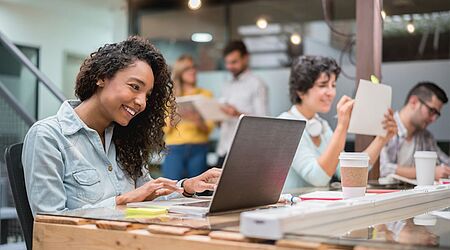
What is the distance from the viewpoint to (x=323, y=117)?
11.3 ft

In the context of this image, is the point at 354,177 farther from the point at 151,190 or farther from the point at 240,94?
the point at 240,94

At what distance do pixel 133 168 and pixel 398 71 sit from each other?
11.1 ft

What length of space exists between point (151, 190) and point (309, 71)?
62.8 inches

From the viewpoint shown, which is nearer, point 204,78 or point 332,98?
point 332,98

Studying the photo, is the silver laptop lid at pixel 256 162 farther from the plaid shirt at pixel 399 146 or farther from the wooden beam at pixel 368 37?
the plaid shirt at pixel 399 146

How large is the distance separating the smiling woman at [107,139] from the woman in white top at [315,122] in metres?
0.79

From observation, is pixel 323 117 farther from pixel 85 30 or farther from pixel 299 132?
pixel 85 30

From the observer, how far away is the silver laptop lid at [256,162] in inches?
61.8

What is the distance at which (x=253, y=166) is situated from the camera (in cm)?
166

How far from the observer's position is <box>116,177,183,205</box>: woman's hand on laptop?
1.89 m

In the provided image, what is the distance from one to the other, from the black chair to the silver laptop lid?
618 mm

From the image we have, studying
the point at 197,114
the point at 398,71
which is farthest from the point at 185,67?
the point at 398,71

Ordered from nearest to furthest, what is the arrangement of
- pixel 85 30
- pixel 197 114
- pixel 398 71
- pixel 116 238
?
pixel 116 238 → pixel 398 71 → pixel 197 114 → pixel 85 30

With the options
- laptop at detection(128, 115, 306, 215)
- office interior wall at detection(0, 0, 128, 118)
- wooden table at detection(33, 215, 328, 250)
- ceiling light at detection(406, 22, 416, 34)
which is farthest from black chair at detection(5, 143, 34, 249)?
office interior wall at detection(0, 0, 128, 118)
